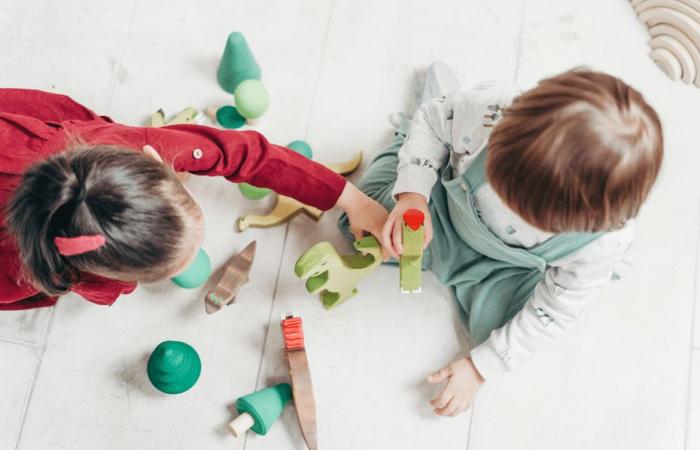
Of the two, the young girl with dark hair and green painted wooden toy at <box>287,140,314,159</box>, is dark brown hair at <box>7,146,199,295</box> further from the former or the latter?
green painted wooden toy at <box>287,140,314,159</box>

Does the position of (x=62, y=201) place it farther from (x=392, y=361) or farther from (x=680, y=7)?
(x=680, y=7)

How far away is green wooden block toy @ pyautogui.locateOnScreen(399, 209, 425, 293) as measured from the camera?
731mm

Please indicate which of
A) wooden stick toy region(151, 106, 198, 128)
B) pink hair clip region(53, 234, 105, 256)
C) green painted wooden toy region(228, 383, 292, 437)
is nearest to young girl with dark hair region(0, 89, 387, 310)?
pink hair clip region(53, 234, 105, 256)

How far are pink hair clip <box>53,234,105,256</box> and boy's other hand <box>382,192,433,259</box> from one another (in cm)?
36

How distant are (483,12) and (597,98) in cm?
57

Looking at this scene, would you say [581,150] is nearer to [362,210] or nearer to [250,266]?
[362,210]

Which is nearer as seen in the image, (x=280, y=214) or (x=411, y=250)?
(x=411, y=250)

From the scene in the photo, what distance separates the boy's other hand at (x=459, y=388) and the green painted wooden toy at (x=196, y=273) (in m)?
0.34

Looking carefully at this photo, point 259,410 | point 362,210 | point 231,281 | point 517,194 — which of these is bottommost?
point 259,410

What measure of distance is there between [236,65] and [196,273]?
31cm

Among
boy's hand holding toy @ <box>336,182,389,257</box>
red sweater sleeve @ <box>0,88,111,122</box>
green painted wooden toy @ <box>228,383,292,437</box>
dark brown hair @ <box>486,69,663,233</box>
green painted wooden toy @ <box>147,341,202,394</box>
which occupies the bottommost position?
green painted wooden toy @ <box>228,383,292,437</box>

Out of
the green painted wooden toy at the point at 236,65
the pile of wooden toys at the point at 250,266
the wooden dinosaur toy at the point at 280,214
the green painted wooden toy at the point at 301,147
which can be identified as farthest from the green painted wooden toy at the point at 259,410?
the green painted wooden toy at the point at 236,65

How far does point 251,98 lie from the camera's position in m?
0.92

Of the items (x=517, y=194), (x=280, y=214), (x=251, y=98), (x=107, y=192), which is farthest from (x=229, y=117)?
(x=517, y=194)
